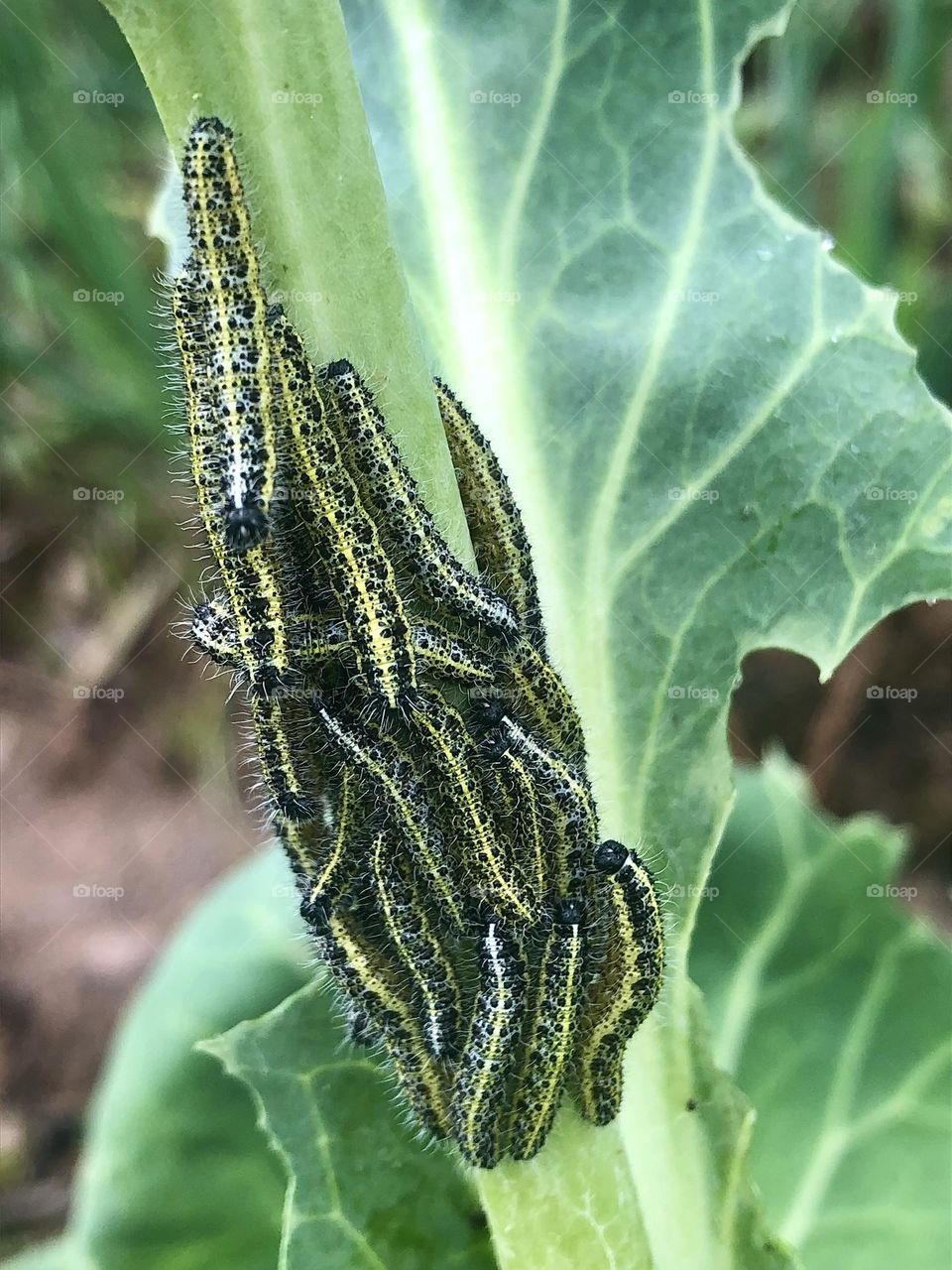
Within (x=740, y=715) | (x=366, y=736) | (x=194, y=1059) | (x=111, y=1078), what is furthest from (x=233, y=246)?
(x=740, y=715)

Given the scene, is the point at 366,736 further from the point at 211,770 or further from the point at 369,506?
the point at 211,770

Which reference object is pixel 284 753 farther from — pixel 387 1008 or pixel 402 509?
pixel 387 1008

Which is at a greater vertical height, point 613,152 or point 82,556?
point 82,556

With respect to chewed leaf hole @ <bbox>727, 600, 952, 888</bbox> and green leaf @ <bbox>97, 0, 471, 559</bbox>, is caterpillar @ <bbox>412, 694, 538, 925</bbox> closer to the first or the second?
green leaf @ <bbox>97, 0, 471, 559</bbox>

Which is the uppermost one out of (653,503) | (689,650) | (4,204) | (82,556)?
(4,204)

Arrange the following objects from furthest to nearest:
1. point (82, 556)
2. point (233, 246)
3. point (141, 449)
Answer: point (82, 556)
point (141, 449)
point (233, 246)

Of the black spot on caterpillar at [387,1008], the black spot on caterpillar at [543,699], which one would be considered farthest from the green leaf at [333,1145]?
the black spot on caterpillar at [543,699]

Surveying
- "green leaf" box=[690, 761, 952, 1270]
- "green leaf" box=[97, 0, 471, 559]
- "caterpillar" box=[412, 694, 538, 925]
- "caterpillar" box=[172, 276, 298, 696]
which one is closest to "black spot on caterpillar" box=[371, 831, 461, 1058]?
"caterpillar" box=[412, 694, 538, 925]

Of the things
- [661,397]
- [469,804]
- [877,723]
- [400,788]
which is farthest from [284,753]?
[877,723]
